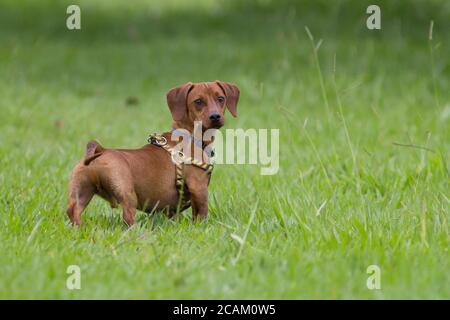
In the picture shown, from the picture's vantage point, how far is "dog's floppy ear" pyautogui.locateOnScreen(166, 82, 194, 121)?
4281mm

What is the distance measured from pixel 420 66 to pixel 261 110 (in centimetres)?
213

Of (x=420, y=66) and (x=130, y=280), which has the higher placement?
(x=420, y=66)

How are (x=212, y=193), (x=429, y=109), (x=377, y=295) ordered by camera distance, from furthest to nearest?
(x=429, y=109)
(x=212, y=193)
(x=377, y=295)

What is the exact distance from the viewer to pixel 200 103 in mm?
4250

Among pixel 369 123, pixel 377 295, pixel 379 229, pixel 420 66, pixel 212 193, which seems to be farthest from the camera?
pixel 420 66

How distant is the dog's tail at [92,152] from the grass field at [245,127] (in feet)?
1.18

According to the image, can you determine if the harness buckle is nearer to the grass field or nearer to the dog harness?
the dog harness

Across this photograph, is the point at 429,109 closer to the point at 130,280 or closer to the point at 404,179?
the point at 404,179

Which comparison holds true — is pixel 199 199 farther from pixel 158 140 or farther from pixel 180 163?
pixel 158 140

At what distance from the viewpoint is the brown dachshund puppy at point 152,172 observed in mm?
4051

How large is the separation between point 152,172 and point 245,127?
326 cm

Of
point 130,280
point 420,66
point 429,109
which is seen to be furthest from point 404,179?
point 420,66

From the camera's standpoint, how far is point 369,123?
289 inches

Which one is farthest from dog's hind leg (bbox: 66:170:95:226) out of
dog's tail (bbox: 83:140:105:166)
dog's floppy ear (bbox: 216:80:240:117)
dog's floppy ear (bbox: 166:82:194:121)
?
dog's floppy ear (bbox: 216:80:240:117)
